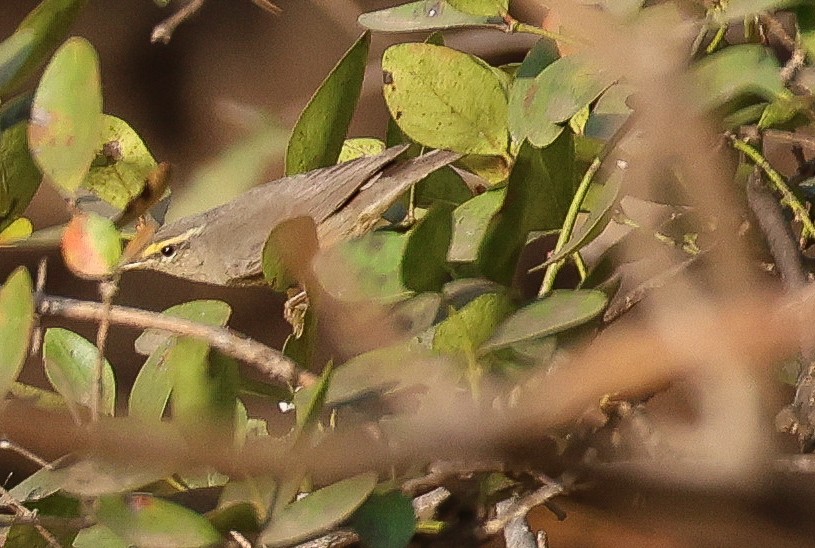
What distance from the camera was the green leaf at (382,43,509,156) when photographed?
47 cm

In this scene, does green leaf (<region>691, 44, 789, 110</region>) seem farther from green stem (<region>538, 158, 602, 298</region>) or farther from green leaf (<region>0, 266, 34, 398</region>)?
green leaf (<region>0, 266, 34, 398</region>)

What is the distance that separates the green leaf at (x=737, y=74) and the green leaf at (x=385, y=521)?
16cm

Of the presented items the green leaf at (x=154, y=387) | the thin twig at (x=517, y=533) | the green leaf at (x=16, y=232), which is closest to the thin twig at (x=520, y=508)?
the thin twig at (x=517, y=533)

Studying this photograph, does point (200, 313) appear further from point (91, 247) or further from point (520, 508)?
point (520, 508)

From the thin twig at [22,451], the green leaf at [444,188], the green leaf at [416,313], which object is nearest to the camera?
the thin twig at [22,451]

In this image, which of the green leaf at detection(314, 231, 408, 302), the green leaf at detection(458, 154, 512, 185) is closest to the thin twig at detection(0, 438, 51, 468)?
the green leaf at detection(314, 231, 408, 302)

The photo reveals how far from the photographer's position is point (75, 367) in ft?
1.55

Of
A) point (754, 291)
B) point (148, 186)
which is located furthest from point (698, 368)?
point (148, 186)

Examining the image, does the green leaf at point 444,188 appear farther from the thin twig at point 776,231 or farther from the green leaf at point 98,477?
the green leaf at point 98,477

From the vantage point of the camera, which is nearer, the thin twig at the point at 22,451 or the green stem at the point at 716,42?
the thin twig at the point at 22,451

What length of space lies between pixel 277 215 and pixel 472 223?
24 cm

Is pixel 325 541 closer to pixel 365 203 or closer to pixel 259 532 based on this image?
pixel 259 532

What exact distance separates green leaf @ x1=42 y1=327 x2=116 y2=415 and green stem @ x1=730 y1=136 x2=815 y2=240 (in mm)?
270

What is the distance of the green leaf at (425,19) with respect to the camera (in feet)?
1.57
